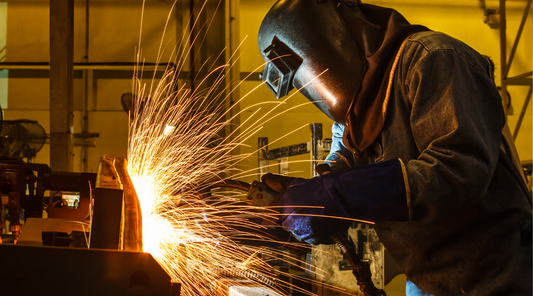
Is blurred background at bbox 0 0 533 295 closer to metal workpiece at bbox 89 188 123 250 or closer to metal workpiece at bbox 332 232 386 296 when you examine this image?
metal workpiece at bbox 332 232 386 296

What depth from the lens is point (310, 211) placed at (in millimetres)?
1134

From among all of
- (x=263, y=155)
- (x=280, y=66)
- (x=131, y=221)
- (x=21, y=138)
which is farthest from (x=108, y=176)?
(x=21, y=138)

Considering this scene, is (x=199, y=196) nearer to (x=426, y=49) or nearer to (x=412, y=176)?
(x=412, y=176)

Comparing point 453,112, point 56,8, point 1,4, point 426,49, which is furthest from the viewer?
point 1,4

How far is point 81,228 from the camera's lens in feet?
4.81

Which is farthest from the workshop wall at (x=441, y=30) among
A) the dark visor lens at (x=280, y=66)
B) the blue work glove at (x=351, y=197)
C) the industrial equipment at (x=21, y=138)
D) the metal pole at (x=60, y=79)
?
the blue work glove at (x=351, y=197)

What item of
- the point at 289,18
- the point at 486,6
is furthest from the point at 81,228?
the point at 486,6

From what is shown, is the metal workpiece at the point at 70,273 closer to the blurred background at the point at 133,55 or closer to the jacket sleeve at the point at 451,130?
the jacket sleeve at the point at 451,130

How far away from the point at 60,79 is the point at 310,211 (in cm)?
264

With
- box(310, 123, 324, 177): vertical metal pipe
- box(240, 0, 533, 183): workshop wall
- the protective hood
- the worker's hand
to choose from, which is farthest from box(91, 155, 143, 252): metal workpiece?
box(240, 0, 533, 183): workshop wall

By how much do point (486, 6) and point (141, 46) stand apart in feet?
20.1

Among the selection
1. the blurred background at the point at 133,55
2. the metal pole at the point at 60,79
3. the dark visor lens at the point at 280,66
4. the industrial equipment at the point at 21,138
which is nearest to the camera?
the dark visor lens at the point at 280,66

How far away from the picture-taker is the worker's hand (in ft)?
3.55

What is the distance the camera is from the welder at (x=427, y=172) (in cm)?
101
